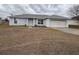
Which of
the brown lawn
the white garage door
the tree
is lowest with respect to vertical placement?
the brown lawn

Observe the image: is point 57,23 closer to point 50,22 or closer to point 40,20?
point 50,22

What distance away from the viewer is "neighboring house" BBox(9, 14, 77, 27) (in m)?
2.13

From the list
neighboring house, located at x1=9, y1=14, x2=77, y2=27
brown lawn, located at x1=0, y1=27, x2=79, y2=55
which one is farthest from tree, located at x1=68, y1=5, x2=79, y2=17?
brown lawn, located at x1=0, y1=27, x2=79, y2=55

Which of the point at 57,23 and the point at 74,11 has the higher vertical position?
the point at 74,11

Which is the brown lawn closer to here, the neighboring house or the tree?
the neighboring house

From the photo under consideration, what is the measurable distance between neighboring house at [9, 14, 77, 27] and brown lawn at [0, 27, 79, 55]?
0.06 meters

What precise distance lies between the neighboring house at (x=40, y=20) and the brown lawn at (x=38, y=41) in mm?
63

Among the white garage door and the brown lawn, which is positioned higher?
the white garage door

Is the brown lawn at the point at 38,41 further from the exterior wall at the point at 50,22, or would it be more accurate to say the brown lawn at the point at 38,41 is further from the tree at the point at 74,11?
the tree at the point at 74,11

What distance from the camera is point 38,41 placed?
2131 mm

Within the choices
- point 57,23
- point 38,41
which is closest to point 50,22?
point 57,23

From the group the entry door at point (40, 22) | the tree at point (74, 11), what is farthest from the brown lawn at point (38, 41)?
the tree at point (74, 11)

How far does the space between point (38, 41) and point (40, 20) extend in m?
0.26
